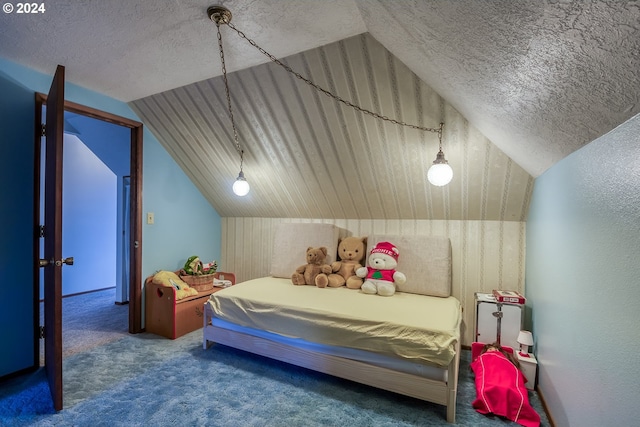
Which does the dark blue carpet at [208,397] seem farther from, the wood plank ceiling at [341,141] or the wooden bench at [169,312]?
the wood plank ceiling at [341,141]

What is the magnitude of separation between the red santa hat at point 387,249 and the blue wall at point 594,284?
3.55 ft

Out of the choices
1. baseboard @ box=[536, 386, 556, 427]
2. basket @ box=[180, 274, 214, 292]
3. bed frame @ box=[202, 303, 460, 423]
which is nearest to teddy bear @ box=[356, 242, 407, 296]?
bed frame @ box=[202, 303, 460, 423]

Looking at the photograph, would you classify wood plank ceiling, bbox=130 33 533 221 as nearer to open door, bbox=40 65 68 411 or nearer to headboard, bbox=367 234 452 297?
headboard, bbox=367 234 452 297

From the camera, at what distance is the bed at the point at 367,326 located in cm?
172

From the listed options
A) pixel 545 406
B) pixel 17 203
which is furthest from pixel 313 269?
pixel 17 203

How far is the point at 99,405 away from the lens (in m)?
1.79

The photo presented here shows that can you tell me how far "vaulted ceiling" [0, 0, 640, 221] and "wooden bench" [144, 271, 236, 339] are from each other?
1267 mm

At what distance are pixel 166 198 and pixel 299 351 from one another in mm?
2202

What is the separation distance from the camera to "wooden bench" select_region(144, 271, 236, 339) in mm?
2770

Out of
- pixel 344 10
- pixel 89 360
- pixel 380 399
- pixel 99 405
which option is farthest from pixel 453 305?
pixel 89 360

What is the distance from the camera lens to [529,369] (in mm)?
1954

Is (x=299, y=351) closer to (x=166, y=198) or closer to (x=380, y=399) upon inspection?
(x=380, y=399)

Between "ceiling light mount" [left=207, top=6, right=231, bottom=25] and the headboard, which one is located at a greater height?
"ceiling light mount" [left=207, top=6, right=231, bottom=25]

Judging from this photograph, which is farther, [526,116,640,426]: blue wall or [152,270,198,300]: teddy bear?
[152,270,198,300]: teddy bear
